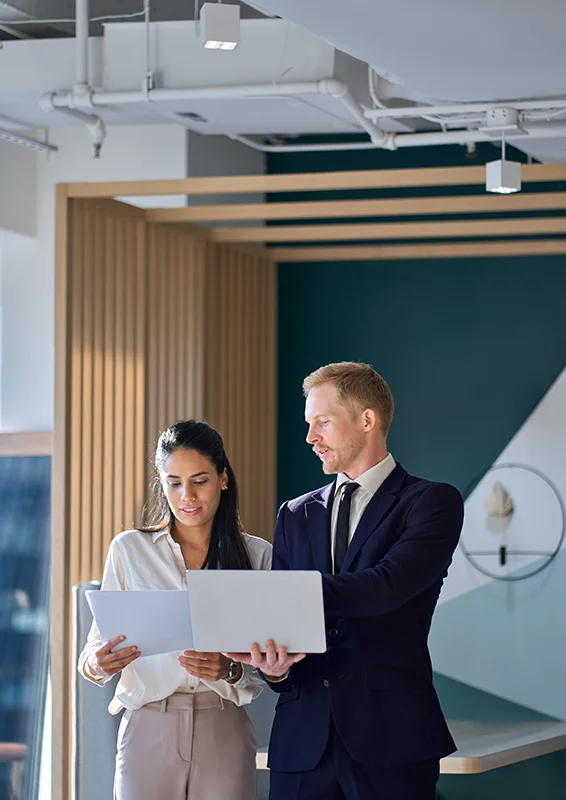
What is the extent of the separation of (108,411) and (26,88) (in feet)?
5.56

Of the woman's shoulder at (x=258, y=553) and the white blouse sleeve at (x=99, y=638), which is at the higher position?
the woman's shoulder at (x=258, y=553)

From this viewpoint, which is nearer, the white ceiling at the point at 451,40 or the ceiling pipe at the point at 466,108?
the white ceiling at the point at 451,40

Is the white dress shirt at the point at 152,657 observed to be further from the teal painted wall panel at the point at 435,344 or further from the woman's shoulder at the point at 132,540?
the teal painted wall panel at the point at 435,344

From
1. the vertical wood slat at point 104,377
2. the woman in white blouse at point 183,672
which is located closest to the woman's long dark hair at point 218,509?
the woman in white blouse at point 183,672

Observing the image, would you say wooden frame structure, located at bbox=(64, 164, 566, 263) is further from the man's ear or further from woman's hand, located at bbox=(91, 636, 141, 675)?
woman's hand, located at bbox=(91, 636, 141, 675)

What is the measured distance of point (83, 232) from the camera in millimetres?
5531

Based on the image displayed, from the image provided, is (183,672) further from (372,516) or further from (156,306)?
(156,306)

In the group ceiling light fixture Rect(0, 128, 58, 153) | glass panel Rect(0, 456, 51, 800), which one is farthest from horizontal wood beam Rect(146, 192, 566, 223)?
glass panel Rect(0, 456, 51, 800)

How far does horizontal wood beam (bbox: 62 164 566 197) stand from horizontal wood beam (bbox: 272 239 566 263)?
172cm

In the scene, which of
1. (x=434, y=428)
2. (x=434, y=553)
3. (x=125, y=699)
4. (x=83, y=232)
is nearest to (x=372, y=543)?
(x=434, y=553)

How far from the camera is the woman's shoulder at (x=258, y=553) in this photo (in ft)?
9.87

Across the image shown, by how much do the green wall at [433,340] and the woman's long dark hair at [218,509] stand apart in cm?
433

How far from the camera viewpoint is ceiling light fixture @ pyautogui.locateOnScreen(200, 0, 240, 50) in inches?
151

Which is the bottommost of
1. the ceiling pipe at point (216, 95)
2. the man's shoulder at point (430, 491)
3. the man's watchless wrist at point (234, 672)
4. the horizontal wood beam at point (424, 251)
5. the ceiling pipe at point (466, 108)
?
the man's watchless wrist at point (234, 672)
